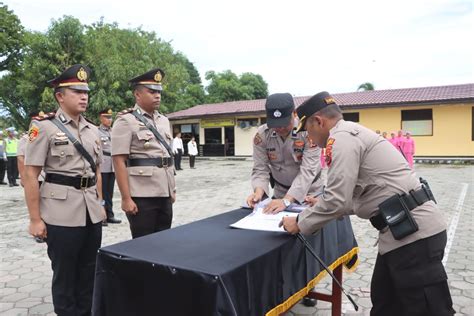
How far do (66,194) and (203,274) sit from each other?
142 cm

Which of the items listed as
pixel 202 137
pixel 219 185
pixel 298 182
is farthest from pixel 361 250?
pixel 202 137

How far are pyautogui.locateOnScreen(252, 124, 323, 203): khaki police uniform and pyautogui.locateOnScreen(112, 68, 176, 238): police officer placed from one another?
75 centimetres

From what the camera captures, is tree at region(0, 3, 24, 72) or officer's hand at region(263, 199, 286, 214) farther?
tree at region(0, 3, 24, 72)

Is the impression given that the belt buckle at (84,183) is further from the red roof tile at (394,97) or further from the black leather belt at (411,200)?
the red roof tile at (394,97)

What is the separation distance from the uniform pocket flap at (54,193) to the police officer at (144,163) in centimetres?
47

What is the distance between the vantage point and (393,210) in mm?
1896

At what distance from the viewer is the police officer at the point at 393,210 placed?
1885mm

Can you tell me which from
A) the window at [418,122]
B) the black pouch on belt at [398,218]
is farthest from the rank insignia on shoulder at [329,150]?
the window at [418,122]

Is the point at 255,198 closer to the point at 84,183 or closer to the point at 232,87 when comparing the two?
the point at 84,183

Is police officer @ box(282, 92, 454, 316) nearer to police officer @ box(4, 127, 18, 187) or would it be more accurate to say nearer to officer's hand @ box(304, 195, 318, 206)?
officer's hand @ box(304, 195, 318, 206)

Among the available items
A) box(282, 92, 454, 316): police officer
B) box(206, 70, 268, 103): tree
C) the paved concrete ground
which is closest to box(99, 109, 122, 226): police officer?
the paved concrete ground

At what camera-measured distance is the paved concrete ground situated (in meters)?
3.29

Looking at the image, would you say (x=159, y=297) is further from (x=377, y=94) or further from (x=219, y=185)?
(x=377, y=94)

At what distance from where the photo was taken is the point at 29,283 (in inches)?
149
